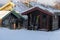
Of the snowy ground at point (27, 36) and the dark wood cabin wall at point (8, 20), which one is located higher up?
the dark wood cabin wall at point (8, 20)

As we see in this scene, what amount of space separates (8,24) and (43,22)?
12.2ft

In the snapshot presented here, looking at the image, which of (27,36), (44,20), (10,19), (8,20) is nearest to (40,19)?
(44,20)

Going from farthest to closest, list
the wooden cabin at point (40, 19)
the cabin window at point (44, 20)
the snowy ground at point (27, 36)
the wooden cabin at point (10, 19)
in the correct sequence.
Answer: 1. the wooden cabin at point (10, 19)
2. the cabin window at point (44, 20)
3. the wooden cabin at point (40, 19)
4. the snowy ground at point (27, 36)

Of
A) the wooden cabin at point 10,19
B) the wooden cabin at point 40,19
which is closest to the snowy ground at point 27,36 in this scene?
the wooden cabin at point 40,19

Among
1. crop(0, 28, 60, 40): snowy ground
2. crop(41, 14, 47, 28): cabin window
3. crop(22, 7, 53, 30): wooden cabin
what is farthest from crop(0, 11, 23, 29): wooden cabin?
crop(0, 28, 60, 40): snowy ground

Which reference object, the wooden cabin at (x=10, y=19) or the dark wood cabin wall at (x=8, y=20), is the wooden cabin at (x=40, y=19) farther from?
the dark wood cabin wall at (x=8, y=20)

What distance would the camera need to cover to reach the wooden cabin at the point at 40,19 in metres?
17.8

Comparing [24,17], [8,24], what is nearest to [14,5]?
[24,17]

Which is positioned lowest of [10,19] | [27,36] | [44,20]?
[27,36]

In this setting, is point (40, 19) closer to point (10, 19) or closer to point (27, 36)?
point (10, 19)

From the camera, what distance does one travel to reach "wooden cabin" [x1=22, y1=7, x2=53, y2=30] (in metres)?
17.8

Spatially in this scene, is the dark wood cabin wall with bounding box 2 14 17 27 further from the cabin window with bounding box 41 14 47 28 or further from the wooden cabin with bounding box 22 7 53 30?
the cabin window with bounding box 41 14 47 28

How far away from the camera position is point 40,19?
18.1m

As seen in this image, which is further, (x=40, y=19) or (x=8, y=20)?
(x=8, y=20)
